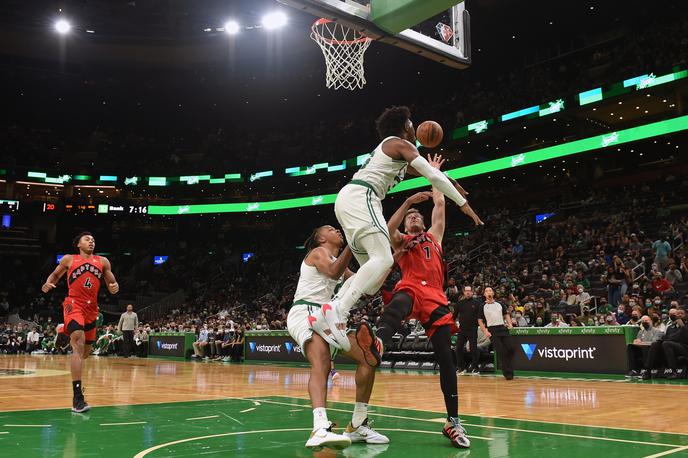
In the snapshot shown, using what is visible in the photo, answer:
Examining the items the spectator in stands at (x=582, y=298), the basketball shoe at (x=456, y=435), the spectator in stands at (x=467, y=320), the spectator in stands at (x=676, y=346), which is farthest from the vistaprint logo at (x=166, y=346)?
the basketball shoe at (x=456, y=435)

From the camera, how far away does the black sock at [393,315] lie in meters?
4.61

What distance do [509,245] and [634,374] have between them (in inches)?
596

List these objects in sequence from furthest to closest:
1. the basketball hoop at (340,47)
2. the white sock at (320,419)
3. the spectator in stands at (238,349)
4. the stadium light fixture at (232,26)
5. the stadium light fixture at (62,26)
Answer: the stadium light fixture at (62,26)
the stadium light fixture at (232,26)
the spectator in stands at (238,349)
the basketball hoop at (340,47)
the white sock at (320,419)

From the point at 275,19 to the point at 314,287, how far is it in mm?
27983

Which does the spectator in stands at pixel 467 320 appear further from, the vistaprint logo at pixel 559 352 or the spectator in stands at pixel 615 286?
the spectator in stands at pixel 615 286

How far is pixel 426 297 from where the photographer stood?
485 cm

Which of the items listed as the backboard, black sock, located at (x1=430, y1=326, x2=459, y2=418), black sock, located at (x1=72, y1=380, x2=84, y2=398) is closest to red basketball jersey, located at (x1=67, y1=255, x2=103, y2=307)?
black sock, located at (x1=72, y1=380, x2=84, y2=398)

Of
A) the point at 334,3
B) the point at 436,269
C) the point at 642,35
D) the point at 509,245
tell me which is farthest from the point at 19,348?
the point at 642,35

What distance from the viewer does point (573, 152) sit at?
2708 cm

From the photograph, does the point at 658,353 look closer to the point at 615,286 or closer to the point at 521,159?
the point at 615,286

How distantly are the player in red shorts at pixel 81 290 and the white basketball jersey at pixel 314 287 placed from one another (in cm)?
336

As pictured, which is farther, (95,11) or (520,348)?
(95,11)

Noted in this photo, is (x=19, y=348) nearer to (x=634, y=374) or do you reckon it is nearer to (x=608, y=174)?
(x=634, y=374)

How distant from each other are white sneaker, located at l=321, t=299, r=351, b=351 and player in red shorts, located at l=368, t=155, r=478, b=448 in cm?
32
